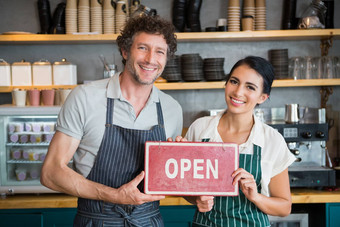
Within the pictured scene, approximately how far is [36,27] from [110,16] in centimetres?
80

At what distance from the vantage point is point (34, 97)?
A: 3.27m

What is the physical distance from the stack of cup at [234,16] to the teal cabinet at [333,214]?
5.15ft

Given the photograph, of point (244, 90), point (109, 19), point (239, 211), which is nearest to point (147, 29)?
point (244, 90)

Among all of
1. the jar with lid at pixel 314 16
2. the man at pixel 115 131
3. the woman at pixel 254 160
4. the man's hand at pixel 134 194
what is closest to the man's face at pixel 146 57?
the man at pixel 115 131

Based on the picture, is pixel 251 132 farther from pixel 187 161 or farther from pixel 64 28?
pixel 64 28

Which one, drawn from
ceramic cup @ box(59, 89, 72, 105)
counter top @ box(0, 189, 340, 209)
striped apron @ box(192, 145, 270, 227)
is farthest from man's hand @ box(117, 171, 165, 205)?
ceramic cup @ box(59, 89, 72, 105)


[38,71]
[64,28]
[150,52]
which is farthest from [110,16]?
[150,52]

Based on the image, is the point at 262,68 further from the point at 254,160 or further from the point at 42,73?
the point at 42,73

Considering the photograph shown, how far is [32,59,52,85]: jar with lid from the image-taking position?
3.44 meters

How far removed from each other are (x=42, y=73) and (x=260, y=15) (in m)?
1.91

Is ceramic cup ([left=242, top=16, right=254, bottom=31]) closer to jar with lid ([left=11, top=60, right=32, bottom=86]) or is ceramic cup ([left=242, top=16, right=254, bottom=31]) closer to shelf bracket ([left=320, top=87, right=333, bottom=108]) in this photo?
shelf bracket ([left=320, top=87, right=333, bottom=108])

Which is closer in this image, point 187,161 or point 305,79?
point 187,161

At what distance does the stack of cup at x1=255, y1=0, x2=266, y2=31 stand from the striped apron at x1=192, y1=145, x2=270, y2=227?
77.6 inches

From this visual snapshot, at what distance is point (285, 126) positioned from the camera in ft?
10.0
